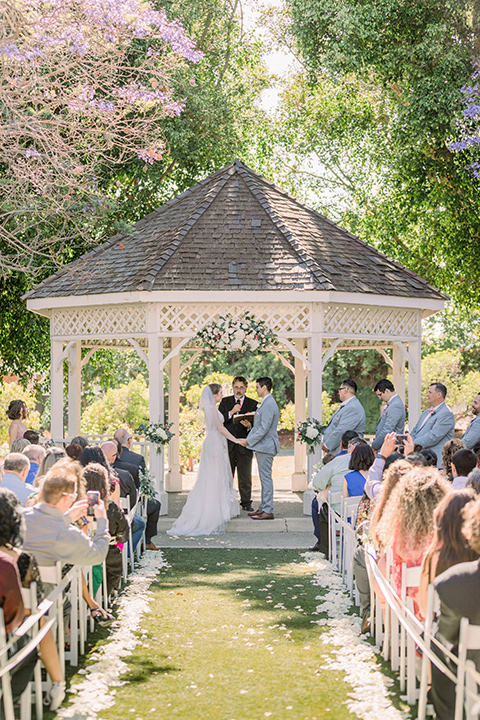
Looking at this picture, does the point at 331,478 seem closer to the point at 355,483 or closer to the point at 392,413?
the point at 355,483

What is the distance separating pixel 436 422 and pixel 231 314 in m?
3.70

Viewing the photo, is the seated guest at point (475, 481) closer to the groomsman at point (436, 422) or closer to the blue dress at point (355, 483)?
the blue dress at point (355, 483)

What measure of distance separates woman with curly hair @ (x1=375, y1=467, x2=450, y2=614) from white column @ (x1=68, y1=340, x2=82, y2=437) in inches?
398

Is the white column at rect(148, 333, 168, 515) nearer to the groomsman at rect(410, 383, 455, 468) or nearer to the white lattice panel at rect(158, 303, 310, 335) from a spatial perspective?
the white lattice panel at rect(158, 303, 310, 335)

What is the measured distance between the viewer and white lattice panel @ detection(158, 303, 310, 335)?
474 inches

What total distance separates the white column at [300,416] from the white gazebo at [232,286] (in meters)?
1.85

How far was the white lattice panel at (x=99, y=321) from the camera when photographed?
12.3 metres

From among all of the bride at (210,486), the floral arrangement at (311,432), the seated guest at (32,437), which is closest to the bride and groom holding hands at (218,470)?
the bride at (210,486)

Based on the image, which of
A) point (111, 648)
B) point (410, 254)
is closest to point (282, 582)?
point (111, 648)

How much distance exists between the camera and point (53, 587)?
16.8 ft

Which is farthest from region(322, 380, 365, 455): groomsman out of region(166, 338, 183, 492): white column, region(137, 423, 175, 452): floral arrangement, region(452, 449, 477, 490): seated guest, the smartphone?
the smartphone

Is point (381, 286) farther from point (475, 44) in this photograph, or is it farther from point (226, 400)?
point (475, 44)

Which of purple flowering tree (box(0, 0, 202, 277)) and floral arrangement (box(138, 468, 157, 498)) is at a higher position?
purple flowering tree (box(0, 0, 202, 277))

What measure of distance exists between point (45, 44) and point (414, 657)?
8830 millimetres
